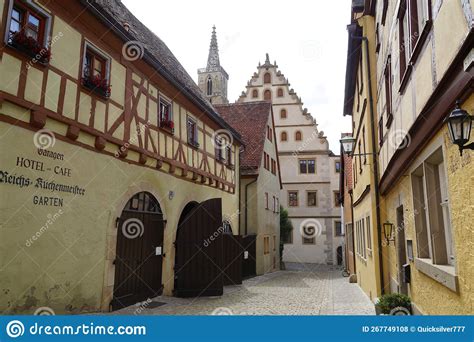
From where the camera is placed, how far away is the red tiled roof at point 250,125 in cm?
2150

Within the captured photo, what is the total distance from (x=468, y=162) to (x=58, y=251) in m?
6.52

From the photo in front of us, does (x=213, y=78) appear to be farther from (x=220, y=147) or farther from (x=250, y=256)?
(x=220, y=147)

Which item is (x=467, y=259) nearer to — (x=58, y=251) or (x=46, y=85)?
(x=58, y=251)

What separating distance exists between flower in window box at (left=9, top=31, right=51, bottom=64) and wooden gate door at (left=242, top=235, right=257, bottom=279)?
1378cm

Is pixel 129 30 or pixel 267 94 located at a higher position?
pixel 267 94

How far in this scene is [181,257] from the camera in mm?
11836

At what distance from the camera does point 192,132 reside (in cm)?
1374

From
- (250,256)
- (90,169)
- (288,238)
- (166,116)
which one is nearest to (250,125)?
(250,256)

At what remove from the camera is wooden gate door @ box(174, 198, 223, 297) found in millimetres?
11690

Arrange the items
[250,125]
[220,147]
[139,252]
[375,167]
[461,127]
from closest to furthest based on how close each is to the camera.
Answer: [461,127], [139,252], [375,167], [220,147], [250,125]

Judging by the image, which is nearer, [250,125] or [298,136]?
[250,125]

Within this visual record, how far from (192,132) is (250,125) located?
10.4 metres

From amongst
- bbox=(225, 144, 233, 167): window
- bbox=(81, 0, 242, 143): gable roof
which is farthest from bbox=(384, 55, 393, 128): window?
bbox=(225, 144, 233, 167): window

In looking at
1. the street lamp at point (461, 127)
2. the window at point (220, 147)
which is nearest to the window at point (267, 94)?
the window at point (220, 147)
